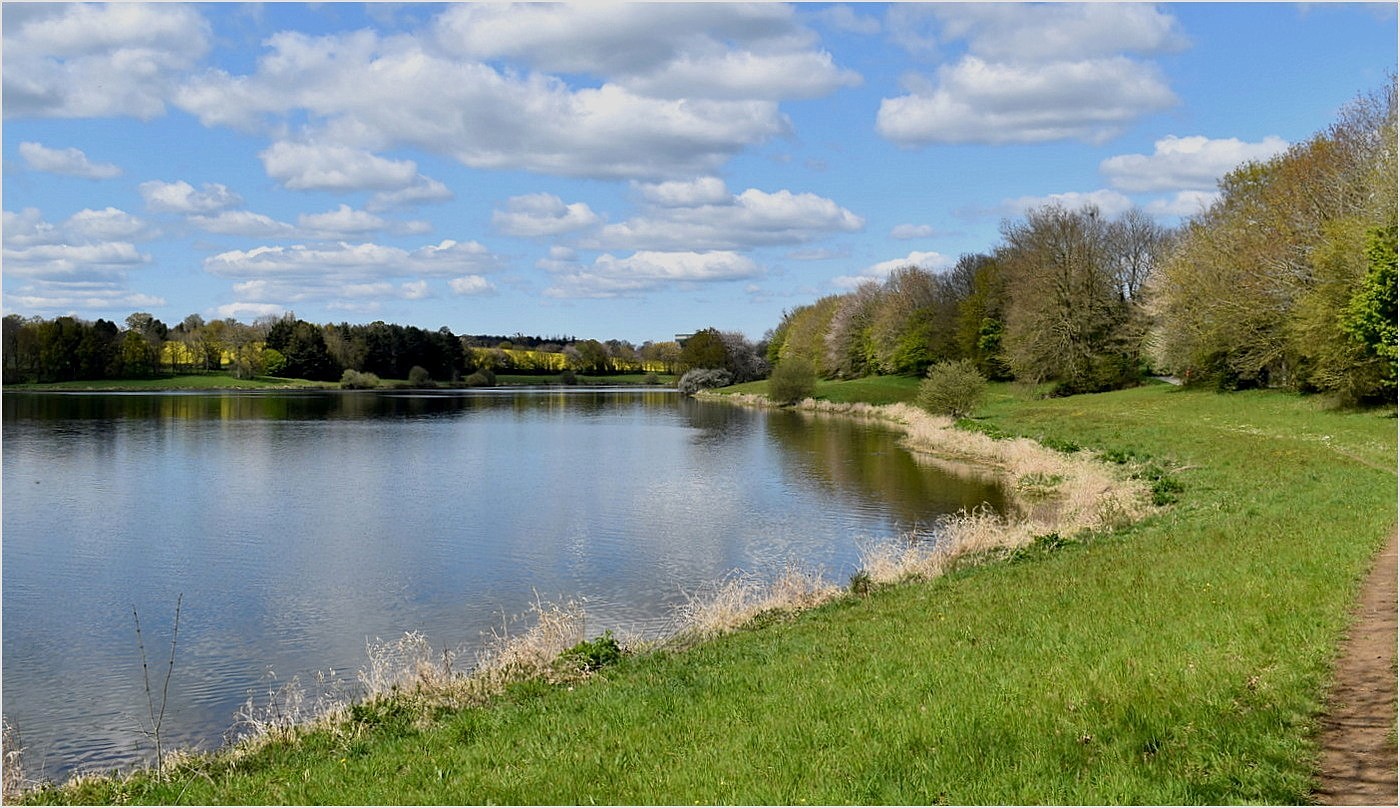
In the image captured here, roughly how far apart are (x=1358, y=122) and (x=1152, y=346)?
2039cm

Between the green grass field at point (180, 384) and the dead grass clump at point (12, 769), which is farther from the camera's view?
the green grass field at point (180, 384)

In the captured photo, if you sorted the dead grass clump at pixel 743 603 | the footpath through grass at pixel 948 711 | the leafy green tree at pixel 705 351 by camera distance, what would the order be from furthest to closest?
the leafy green tree at pixel 705 351 → the dead grass clump at pixel 743 603 → the footpath through grass at pixel 948 711

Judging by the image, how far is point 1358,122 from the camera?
40031 mm

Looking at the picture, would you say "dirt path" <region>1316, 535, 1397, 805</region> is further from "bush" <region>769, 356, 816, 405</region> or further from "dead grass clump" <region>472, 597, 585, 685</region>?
"bush" <region>769, 356, 816, 405</region>

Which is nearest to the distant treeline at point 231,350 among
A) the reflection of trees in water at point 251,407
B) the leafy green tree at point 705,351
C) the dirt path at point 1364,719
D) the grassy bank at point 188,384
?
the grassy bank at point 188,384

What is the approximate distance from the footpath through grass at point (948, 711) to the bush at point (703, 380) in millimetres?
110023

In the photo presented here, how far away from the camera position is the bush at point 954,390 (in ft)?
176

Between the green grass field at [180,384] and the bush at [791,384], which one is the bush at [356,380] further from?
the bush at [791,384]

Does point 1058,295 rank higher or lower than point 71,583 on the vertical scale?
higher

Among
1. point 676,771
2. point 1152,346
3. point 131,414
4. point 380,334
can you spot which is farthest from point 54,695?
point 380,334

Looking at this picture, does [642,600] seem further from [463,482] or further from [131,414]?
[131,414]

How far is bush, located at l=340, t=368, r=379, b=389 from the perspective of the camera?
434 feet

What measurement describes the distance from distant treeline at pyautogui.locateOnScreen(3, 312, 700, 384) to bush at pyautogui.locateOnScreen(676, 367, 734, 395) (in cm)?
4037

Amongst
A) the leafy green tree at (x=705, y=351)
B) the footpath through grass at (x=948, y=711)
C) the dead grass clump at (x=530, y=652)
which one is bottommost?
the dead grass clump at (x=530, y=652)
